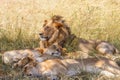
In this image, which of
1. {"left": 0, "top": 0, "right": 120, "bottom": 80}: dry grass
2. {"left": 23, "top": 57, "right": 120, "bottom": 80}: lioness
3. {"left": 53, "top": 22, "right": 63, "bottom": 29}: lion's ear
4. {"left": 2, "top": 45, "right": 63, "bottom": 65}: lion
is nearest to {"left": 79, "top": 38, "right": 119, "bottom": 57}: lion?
{"left": 0, "top": 0, "right": 120, "bottom": 80}: dry grass

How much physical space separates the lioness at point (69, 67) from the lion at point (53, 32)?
4.12 ft

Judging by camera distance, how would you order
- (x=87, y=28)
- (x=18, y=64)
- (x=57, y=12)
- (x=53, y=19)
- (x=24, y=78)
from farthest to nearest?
(x=57, y=12) → (x=87, y=28) → (x=53, y=19) → (x=18, y=64) → (x=24, y=78)

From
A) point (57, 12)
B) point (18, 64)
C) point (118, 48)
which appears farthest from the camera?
point (57, 12)

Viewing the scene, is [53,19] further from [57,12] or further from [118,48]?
[57,12]

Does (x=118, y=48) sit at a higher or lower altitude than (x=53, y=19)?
lower

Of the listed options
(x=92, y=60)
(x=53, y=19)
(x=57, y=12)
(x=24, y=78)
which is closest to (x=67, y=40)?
(x=53, y=19)

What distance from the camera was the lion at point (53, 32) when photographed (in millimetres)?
7059

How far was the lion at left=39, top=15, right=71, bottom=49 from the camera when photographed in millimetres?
7059

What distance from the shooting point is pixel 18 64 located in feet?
19.4

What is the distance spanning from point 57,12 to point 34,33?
295 centimetres

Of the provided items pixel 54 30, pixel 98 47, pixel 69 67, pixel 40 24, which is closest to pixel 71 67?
pixel 69 67

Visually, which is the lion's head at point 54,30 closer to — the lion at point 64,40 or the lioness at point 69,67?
the lion at point 64,40

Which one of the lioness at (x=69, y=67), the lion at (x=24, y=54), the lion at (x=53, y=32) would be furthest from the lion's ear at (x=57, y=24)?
the lioness at (x=69, y=67)

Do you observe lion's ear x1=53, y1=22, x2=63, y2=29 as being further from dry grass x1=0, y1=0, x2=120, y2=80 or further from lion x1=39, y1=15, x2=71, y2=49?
dry grass x1=0, y1=0, x2=120, y2=80
